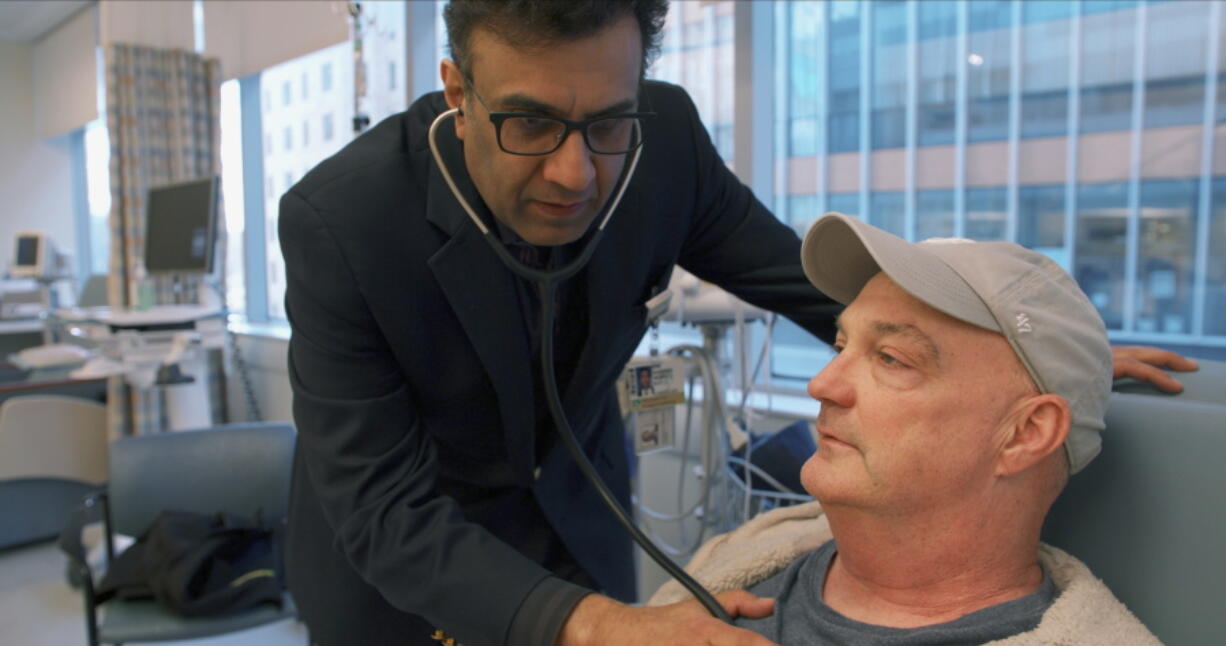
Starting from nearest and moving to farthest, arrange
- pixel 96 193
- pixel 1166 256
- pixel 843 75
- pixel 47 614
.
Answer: pixel 1166 256 < pixel 843 75 < pixel 47 614 < pixel 96 193

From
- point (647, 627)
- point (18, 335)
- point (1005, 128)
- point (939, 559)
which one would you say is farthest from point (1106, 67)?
point (18, 335)

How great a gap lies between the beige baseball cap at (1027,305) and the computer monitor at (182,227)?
3111 mm

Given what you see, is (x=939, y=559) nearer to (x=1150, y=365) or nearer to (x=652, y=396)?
(x=1150, y=365)

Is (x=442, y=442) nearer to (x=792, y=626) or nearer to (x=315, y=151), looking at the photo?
(x=792, y=626)

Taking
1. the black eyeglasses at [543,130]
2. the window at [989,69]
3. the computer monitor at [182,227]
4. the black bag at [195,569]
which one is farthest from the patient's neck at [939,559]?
the computer monitor at [182,227]

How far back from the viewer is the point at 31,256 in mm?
5105

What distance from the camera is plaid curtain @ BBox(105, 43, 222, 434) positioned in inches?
164

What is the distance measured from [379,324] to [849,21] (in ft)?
6.48

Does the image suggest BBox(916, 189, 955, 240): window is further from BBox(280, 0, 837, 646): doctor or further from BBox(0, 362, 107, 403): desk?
BBox(0, 362, 107, 403): desk

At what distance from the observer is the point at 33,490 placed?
10.8 ft

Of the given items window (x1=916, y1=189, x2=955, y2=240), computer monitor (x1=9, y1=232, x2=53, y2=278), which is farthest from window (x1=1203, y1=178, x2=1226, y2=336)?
computer monitor (x1=9, y1=232, x2=53, y2=278)

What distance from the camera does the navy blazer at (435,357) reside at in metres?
0.94

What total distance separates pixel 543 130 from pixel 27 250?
5.57 metres

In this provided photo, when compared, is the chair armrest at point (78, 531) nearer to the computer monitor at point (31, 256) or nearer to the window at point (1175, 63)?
the window at point (1175, 63)
